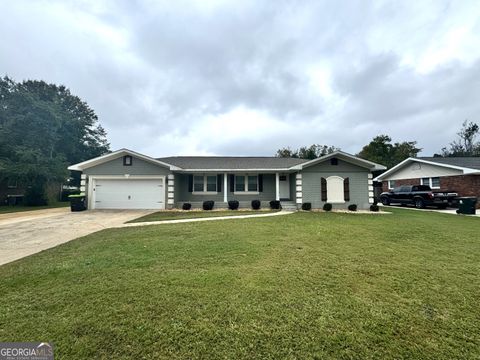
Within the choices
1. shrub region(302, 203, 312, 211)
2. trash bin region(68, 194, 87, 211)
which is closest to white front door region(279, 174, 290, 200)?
shrub region(302, 203, 312, 211)

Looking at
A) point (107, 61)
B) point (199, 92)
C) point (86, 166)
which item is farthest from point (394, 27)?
point (86, 166)

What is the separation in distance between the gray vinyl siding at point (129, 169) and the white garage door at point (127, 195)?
1.78 ft

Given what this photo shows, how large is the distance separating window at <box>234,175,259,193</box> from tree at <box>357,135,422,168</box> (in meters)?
28.6

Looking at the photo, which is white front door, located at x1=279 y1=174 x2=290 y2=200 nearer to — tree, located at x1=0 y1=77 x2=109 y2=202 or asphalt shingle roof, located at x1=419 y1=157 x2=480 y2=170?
asphalt shingle roof, located at x1=419 y1=157 x2=480 y2=170

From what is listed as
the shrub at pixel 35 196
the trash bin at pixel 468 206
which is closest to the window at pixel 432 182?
the trash bin at pixel 468 206

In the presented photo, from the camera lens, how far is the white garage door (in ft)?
50.3

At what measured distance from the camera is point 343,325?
258 centimetres

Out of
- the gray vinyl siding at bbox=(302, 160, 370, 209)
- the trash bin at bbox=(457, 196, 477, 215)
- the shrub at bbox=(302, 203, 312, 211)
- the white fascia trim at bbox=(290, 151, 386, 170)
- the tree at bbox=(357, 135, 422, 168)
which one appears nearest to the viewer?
the trash bin at bbox=(457, 196, 477, 215)

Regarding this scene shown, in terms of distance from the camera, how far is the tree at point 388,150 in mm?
37312

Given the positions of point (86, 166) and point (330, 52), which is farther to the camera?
point (86, 166)

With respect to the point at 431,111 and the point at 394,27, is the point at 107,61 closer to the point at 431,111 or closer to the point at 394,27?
the point at 394,27

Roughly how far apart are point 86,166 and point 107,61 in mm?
6820

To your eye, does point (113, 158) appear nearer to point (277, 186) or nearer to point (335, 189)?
point (277, 186)

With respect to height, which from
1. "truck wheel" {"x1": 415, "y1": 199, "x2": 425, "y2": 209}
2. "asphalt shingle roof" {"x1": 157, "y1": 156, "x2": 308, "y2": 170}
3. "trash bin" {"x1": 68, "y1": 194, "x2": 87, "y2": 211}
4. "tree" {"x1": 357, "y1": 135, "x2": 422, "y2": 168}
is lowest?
"truck wheel" {"x1": 415, "y1": 199, "x2": 425, "y2": 209}
